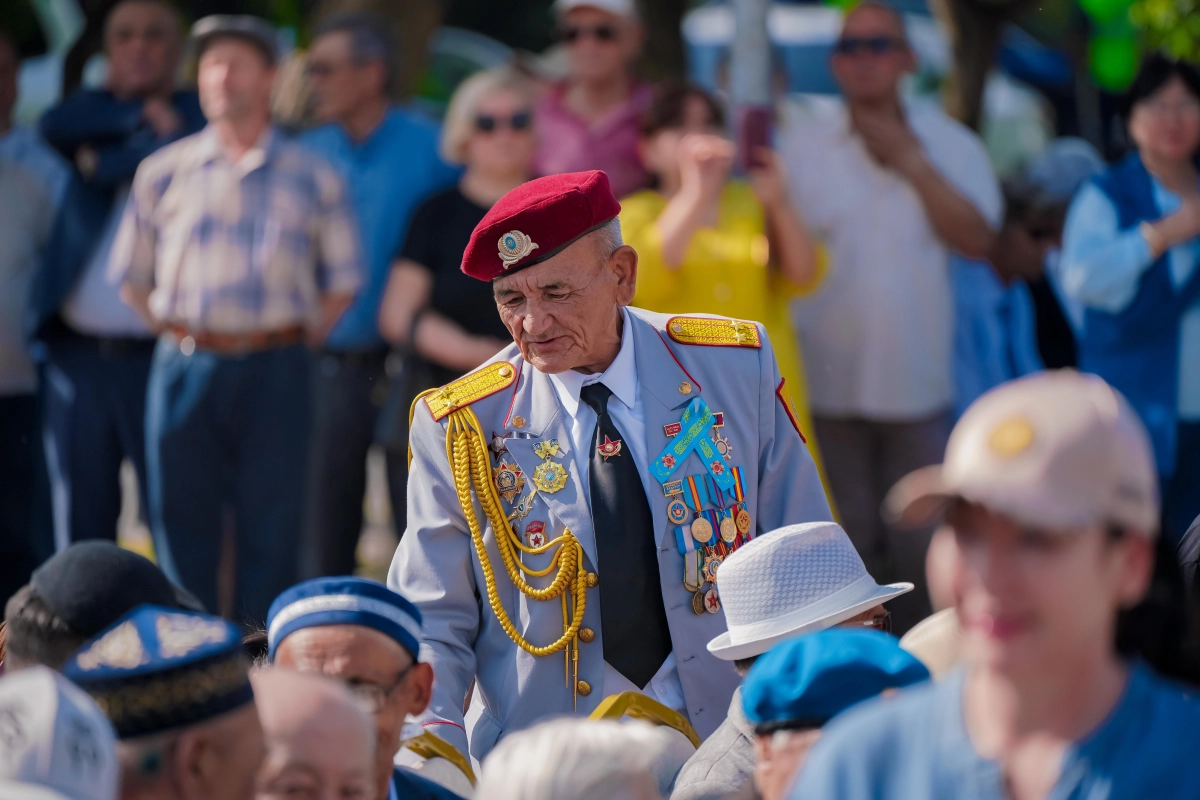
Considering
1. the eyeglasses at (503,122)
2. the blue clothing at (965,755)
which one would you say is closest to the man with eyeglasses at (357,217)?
the eyeglasses at (503,122)

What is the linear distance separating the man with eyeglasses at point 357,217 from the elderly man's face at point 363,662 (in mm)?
3606

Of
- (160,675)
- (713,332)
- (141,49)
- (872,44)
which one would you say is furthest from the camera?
(141,49)

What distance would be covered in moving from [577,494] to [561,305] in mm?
454

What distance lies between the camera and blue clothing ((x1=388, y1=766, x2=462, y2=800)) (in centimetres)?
333

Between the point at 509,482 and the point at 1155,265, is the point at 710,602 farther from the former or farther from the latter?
the point at 1155,265

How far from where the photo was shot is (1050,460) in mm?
1993

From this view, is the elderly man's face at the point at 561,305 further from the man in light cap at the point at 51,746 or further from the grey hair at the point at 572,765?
the man in light cap at the point at 51,746

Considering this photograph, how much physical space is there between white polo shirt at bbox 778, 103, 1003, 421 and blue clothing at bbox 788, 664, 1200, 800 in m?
4.88

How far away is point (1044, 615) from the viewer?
6.72 ft

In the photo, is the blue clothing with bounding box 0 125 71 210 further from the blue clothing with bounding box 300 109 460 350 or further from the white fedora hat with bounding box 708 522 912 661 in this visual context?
the white fedora hat with bounding box 708 522 912 661

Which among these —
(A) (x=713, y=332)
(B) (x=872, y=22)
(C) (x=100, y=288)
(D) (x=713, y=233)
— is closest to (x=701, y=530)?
(A) (x=713, y=332)

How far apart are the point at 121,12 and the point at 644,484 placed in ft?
13.9

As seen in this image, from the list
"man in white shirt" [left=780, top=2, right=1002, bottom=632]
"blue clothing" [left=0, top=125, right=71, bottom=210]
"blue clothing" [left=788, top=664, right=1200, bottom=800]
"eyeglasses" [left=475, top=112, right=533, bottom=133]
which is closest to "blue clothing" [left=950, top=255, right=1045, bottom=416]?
"man in white shirt" [left=780, top=2, right=1002, bottom=632]

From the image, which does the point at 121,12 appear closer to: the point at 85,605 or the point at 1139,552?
the point at 85,605
